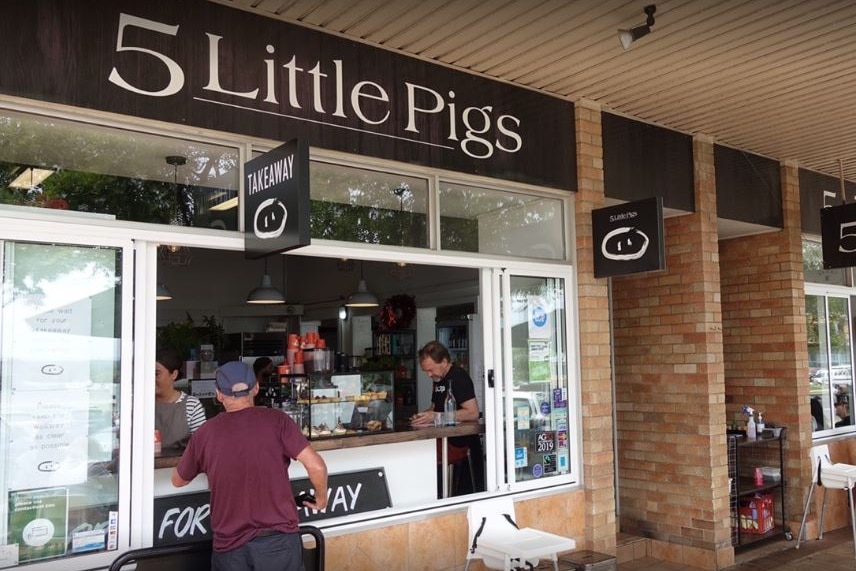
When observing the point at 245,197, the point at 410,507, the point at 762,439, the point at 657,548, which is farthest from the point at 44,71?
the point at 762,439

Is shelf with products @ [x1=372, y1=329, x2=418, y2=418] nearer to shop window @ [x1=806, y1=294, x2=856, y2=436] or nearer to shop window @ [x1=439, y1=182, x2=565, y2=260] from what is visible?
shop window @ [x1=806, y1=294, x2=856, y2=436]

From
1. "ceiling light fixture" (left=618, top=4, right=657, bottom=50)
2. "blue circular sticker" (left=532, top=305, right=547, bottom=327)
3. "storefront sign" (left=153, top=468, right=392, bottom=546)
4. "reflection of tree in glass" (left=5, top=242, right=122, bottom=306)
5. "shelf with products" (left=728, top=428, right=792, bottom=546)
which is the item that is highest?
"ceiling light fixture" (left=618, top=4, right=657, bottom=50)

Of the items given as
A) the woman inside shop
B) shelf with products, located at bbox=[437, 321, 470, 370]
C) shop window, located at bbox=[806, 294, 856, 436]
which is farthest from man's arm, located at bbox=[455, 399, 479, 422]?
shop window, located at bbox=[806, 294, 856, 436]

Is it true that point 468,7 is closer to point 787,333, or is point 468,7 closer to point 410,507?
point 410,507

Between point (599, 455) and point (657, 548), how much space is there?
1332 mm

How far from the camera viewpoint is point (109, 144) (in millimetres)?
4059

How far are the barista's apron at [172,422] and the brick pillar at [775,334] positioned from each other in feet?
18.3

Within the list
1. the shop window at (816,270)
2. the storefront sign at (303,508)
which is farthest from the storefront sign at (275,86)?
the shop window at (816,270)

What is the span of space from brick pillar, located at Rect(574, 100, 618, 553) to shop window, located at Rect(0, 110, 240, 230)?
2.77m

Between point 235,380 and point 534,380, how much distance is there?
112 inches

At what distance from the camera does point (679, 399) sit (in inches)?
263

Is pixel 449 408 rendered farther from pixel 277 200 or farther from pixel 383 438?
pixel 277 200

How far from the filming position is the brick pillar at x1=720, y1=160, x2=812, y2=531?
7602 millimetres

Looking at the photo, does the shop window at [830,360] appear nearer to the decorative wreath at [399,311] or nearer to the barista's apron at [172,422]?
the decorative wreath at [399,311]
